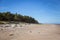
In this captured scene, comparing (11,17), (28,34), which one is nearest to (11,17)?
(11,17)

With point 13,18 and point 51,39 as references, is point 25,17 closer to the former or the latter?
point 13,18

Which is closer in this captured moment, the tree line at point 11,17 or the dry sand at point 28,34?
the dry sand at point 28,34

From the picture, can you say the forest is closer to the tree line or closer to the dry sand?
the tree line

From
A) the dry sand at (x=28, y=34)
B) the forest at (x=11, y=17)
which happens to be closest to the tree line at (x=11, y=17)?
the forest at (x=11, y=17)

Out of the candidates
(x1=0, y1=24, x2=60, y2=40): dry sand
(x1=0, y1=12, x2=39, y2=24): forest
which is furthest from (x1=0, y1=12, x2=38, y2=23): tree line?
(x1=0, y1=24, x2=60, y2=40): dry sand

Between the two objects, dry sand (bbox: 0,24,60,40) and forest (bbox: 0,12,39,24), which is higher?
forest (bbox: 0,12,39,24)

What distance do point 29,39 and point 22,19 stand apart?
109ft

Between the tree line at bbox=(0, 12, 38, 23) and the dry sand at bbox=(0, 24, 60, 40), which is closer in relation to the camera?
the dry sand at bbox=(0, 24, 60, 40)

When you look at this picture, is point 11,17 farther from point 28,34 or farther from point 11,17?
point 28,34

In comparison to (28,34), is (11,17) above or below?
above

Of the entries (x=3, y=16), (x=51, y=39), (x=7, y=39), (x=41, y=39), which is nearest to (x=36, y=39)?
(x=41, y=39)

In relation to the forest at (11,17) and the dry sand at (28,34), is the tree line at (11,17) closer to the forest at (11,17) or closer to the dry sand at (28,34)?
the forest at (11,17)

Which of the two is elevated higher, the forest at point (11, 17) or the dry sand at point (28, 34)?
the forest at point (11, 17)

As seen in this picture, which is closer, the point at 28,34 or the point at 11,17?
the point at 28,34
